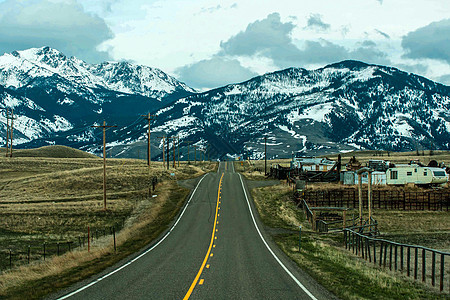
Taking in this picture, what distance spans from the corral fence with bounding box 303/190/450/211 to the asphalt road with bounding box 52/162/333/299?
2112 centimetres

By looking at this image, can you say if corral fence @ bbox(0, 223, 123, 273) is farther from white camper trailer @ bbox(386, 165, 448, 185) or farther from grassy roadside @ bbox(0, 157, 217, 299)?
white camper trailer @ bbox(386, 165, 448, 185)

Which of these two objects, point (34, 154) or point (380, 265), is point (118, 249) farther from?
point (34, 154)

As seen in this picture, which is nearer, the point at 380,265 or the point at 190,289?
the point at 190,289

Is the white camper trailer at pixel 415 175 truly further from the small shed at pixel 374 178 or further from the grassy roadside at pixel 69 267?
the grassy roadside at pixel 69 267

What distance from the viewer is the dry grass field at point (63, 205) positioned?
4128 centimetres

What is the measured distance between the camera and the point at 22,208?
182 feet

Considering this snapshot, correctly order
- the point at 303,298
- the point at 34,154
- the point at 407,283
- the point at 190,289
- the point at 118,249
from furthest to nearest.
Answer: the point at 34,154 → the point at 118,249 → the point at 407,283 → the point at 190,289 → the point at 303,298

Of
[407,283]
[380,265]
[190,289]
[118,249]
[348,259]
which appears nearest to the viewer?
[190,289]

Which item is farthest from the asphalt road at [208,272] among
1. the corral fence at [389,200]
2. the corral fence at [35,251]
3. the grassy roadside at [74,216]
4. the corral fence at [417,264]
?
the corral fence at [389,200]

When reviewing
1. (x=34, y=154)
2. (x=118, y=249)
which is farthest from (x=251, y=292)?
(x=34, y=154)

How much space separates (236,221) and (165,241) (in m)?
13.0

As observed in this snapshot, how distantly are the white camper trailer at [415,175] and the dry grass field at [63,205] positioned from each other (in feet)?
129

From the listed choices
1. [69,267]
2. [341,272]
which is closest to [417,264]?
[341,272]

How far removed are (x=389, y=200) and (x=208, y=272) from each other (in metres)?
45.1
